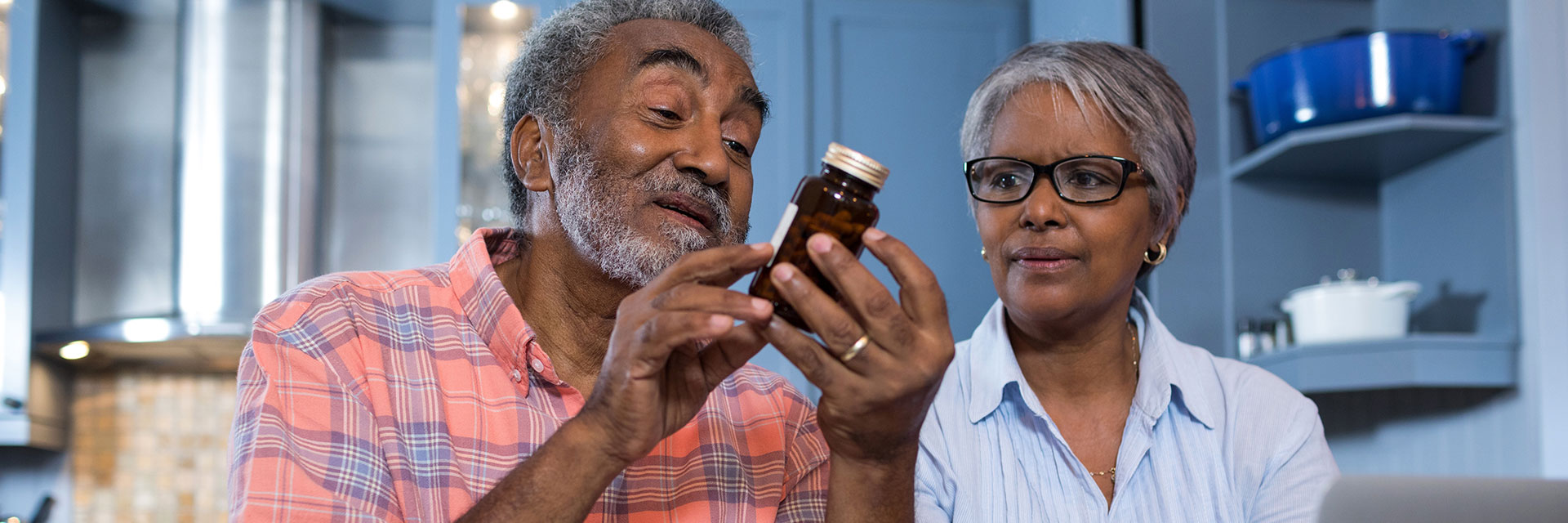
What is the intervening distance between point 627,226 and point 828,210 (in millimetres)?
328

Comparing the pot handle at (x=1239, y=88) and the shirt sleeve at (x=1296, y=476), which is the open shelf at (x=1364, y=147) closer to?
the pot handle at (x=1239, y=88)

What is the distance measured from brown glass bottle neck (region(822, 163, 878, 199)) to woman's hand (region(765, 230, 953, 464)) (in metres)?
0.03

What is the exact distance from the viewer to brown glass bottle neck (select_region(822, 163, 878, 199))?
0.77 m

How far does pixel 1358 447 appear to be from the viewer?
2387 millimetres

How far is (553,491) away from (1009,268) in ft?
2.14

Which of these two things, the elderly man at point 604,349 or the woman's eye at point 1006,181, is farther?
the woman's eye at point 1006,181

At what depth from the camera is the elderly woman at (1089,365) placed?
1246 mm

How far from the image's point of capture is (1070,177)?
1.30 meters

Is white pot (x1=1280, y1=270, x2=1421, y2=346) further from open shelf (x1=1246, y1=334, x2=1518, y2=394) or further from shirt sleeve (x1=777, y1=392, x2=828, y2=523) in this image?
shirt sleeve (x1=777, y1=392, x2=828, y2=523)

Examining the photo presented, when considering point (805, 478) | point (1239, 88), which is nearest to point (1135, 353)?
point (805, 478)

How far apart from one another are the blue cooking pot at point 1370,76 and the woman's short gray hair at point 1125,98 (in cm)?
85

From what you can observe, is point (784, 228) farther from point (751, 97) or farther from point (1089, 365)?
point (1089, 365)

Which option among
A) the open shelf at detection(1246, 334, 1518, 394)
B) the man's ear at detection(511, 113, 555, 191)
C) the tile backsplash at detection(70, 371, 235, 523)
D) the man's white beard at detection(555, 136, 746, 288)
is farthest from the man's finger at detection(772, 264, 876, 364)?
the tile backsplash at detection(70, 371, 235, 523)

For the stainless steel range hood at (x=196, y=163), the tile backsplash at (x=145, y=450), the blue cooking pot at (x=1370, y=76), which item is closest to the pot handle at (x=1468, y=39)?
the blue cooking pot at (x=1370, y=76)
